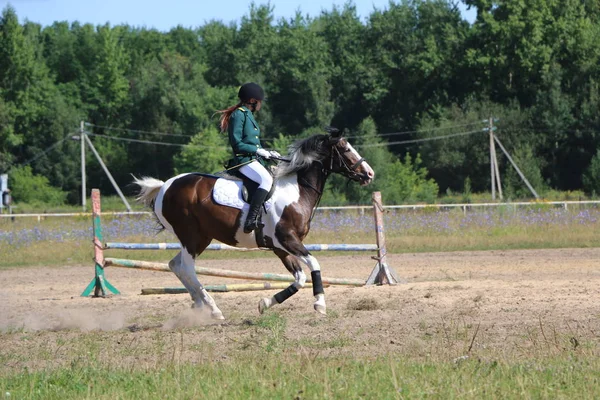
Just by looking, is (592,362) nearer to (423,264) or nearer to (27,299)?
(27,299)

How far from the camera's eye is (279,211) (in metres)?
10.9

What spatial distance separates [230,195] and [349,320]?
215 centimetres

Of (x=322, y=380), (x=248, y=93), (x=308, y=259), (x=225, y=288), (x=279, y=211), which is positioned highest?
(x=248, y=93)

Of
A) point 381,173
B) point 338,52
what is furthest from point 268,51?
point 381,173

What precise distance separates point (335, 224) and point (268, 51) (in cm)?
4991

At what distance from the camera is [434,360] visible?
7609mm

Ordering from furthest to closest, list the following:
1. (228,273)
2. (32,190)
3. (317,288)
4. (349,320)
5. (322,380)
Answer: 1. (32,190)
2. (228,273)
3. (317,288)
4. (349,320)
5. (322,380)

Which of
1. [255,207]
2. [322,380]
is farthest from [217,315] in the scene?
[322,380]

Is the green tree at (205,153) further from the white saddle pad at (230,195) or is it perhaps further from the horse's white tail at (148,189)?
the white saddle pad at (230,195)

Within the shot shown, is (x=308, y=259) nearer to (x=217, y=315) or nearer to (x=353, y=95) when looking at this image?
(x=217, y=315)

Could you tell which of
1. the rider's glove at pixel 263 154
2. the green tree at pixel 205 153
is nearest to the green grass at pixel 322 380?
the rider's glove at pixel 263 154

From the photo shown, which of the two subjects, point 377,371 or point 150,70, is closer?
point 377,371

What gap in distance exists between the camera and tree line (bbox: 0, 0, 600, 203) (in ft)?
195

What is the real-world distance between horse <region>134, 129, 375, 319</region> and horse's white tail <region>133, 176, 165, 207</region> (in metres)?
0.28
